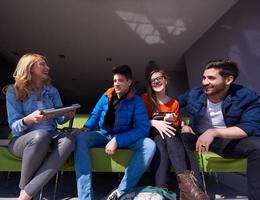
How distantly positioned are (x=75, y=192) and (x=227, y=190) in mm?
1416

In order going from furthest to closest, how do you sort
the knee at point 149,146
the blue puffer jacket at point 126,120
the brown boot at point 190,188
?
the blue puffer jacket at point 126,120, the knee at point 149,146, the brown boot at point 190,188

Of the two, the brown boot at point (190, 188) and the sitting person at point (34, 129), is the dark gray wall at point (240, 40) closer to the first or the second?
the brown boot at point (190, 188)

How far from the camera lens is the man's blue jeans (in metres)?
1.97

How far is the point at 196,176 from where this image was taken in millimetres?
1949

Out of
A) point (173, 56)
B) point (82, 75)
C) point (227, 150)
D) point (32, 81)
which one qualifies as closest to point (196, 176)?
point (227, 150)

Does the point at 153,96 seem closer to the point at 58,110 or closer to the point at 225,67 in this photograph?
the point at 225,67

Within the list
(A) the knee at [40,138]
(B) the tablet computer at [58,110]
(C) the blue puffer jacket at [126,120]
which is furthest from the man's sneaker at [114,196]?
(B) the tablet computer at [58,110]

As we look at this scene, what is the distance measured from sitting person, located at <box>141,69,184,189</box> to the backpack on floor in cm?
6

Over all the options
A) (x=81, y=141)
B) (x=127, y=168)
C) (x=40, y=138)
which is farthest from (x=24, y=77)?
(x=127, y=168)

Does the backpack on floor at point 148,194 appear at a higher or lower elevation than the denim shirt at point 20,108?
lower

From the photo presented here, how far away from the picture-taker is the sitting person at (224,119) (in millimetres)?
2025

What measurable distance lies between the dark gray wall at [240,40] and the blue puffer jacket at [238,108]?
207 centimetres

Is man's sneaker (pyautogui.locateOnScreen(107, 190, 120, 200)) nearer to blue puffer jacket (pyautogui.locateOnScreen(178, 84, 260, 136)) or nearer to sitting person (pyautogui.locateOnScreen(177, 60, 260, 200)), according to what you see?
sitting person (pyautogui.locateOnScreen(177, 60, 260, 200))

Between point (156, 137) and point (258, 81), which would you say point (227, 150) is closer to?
point (156, 137)
